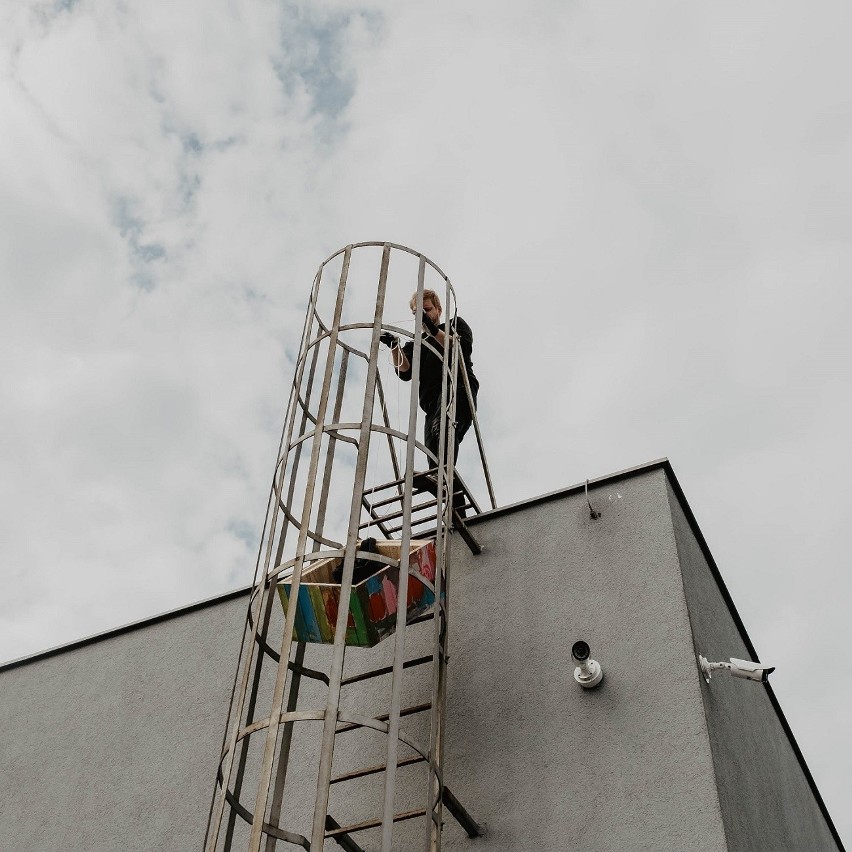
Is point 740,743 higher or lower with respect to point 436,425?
lower

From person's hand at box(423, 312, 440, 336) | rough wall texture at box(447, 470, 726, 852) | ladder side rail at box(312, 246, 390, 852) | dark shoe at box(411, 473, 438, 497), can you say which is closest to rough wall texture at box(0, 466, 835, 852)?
rough wall texture at box(447, 470, 726, 852)

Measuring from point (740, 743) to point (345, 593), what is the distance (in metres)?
3.17

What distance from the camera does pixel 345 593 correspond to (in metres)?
5.57

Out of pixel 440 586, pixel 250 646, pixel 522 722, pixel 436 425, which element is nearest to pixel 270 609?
pixel 250 646

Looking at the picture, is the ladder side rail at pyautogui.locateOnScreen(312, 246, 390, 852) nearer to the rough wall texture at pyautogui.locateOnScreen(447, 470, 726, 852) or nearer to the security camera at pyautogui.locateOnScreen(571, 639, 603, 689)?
the rough wall texture at pyautogui.locateOnScreen(447, 470, 726, 852)

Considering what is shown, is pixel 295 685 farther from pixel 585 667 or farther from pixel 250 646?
pixel 585 667

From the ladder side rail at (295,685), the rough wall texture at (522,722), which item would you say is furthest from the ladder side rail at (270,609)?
the rough wall texture at (522,722)

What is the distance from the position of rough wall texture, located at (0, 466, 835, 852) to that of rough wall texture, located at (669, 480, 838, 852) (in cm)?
3

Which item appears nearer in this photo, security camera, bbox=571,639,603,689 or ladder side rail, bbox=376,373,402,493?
security camera, bbox=571,639,603,689

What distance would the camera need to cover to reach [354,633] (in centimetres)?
692

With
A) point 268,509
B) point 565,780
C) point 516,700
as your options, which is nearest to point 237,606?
point 268,509

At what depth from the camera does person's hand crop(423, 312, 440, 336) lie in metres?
8.00

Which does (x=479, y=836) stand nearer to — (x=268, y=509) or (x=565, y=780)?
(x=565, y=780)

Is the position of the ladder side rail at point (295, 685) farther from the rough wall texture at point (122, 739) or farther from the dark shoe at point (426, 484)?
the rough wall texture at point (122, 739)
